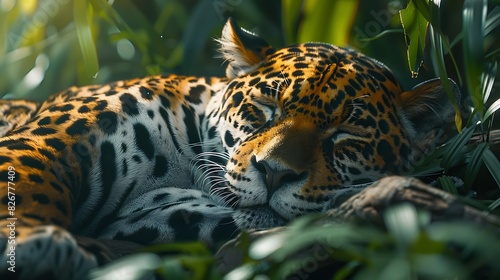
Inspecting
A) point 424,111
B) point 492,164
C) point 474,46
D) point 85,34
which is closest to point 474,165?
point 492,164

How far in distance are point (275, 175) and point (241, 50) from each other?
74 centimetres

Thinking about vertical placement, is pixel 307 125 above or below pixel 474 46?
below

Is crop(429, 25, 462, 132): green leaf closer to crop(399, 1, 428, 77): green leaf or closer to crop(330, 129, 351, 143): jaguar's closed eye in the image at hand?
crop(399, 1, 428, 77): green leaf

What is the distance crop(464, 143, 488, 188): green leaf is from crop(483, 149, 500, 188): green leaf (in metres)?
0.02

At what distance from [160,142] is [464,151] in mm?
1184

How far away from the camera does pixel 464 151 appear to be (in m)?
2.90

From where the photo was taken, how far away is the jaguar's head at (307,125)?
8.47ft

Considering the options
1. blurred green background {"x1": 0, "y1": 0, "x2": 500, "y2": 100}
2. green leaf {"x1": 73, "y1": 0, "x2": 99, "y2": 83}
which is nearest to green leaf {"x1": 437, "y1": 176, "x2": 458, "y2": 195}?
blurred green background {"x1": 0, "y1": 0, "x2": 500, "y2": 100}

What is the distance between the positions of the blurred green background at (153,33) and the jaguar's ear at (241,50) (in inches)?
21.4

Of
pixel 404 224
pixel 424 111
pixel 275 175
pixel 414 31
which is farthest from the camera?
pixel 414 31

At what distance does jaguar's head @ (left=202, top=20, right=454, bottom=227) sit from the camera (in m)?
2.58

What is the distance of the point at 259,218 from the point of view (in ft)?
8.60

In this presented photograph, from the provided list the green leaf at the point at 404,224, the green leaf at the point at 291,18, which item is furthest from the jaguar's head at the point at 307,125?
the green leaf at the point at 404,224

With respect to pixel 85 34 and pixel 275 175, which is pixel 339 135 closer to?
pixel 275 175
